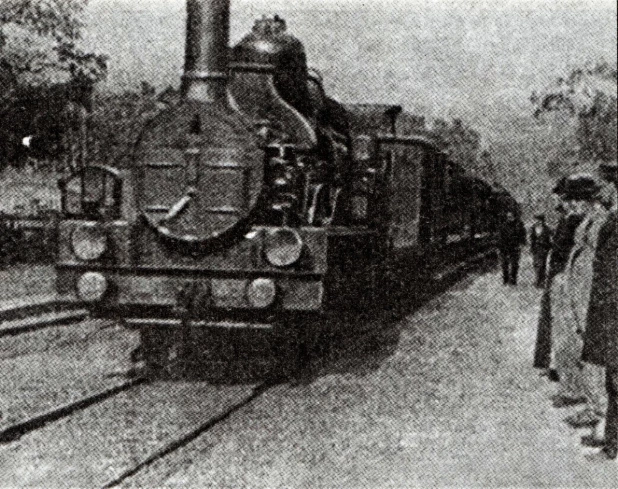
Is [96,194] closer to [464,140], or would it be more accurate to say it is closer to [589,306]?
[589,306]

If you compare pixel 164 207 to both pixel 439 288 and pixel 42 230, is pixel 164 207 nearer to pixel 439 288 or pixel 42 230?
pixel 439 288

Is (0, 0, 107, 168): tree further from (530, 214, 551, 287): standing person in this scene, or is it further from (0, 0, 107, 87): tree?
(530, 214, 551, 287): standing person

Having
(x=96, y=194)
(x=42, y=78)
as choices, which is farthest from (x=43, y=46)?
(x=96, y=194)

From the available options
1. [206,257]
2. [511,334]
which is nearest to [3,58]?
[511,334]

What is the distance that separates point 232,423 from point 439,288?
1320cm

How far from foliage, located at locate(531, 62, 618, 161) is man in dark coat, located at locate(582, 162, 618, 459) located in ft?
107

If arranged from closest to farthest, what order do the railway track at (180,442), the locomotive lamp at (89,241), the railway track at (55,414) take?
the railway track at (180,442), the railway track at (55,414), the locomotive lamp at (89,241)

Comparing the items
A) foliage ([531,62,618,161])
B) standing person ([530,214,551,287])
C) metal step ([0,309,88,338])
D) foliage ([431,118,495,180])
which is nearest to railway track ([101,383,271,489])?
metal step ([0,309,88,338])

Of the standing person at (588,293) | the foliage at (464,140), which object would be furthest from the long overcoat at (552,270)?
the foliage at (464,140)

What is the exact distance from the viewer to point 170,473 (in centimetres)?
647

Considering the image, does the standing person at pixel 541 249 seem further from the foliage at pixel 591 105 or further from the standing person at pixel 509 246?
the foliage at pixel 591 105

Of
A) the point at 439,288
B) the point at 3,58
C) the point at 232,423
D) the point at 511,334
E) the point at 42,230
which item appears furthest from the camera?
the point at 42,230

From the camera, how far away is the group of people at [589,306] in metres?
6.52

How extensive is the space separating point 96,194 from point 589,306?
5.06m
